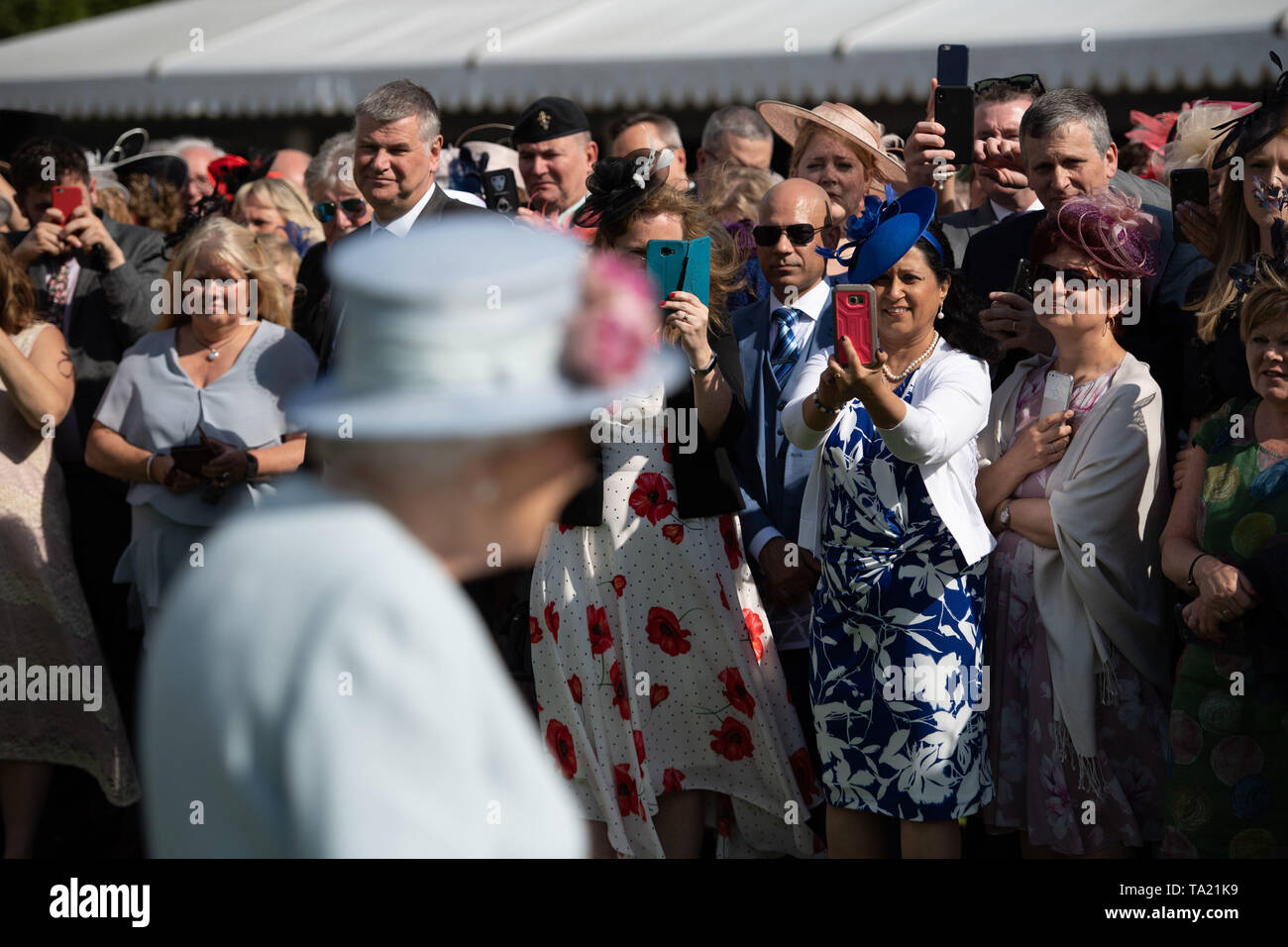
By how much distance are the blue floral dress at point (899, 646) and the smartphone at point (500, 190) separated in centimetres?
208

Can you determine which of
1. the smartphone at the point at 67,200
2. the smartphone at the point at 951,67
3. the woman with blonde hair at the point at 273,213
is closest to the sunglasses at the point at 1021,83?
the smartphone at the point at 951,67

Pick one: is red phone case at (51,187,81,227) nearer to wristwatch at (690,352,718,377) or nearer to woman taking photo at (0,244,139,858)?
woman taking photo at (0,244,139,858)

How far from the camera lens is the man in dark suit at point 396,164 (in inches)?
182

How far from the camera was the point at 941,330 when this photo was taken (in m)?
3.81

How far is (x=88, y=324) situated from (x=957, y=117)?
3277 millimetres

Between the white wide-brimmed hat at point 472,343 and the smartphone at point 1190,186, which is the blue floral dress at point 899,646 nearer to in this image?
the smartphone at point 1190,186

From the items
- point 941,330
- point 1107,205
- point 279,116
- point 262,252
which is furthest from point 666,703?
point 279,116

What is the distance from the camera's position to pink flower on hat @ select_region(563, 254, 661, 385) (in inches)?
55.5

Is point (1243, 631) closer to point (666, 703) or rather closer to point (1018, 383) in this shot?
point (1018, 383)

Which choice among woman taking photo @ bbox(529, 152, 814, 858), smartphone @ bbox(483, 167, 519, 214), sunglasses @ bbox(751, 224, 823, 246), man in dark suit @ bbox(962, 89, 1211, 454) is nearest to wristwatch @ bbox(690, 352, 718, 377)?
woman taking photo @ bbox(529, 152, 814, 858)

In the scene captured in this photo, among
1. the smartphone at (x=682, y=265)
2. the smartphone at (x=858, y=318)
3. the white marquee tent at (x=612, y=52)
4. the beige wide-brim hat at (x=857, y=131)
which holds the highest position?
the white marquee tent at (x=612, y=52)

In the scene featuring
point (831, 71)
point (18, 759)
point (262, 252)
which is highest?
point (831, 71)

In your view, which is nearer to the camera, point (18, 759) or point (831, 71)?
point (18, 759)

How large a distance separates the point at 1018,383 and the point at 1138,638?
2.57 feet
